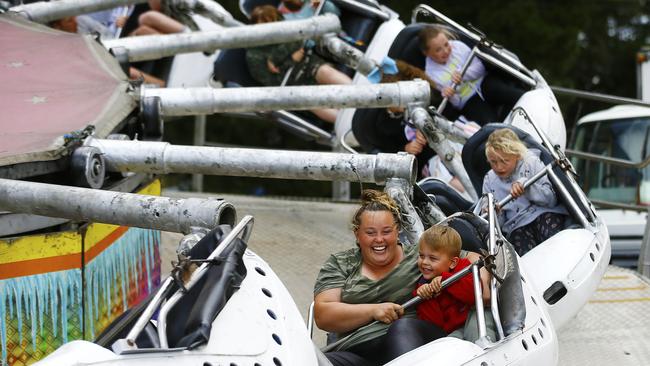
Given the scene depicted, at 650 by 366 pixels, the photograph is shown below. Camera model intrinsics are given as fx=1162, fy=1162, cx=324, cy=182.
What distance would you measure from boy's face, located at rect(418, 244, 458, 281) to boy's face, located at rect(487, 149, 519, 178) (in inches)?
64.0

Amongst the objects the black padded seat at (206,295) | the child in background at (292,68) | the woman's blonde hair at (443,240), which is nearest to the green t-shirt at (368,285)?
the woman's blonde hair at (443,240)

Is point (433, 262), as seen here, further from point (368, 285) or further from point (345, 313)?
point (345, 313)

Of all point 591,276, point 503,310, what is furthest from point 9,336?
point 591,276

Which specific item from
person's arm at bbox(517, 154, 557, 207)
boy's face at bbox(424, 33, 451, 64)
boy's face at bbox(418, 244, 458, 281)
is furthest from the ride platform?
boy's face at bbox(418, 244, 458, 281)

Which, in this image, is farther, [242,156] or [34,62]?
[34,62]

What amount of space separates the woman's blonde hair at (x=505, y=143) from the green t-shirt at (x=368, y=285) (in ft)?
5.04

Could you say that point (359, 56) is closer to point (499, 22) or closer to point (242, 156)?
point (242, 156)

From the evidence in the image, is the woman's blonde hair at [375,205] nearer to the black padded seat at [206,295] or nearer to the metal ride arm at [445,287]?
the metal ride arm at [445,287]

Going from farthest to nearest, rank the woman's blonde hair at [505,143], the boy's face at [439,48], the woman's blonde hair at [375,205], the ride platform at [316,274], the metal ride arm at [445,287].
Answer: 1. the boy's face at [439,48]
2. the ride platform at [316,274]
3. the woman's blonde hair at [505,143]
4. the woman's blonde hair at [375,205]
5. the metal ride arm at [445,287]

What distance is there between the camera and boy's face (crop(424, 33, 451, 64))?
7.68 metres

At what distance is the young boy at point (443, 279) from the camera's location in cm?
430

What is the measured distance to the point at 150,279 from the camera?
18.9ft

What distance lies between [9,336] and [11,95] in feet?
5.15

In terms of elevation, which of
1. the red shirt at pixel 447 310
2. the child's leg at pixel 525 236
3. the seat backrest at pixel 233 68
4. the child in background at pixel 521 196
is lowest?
the seat backrest at pixel 233 68
